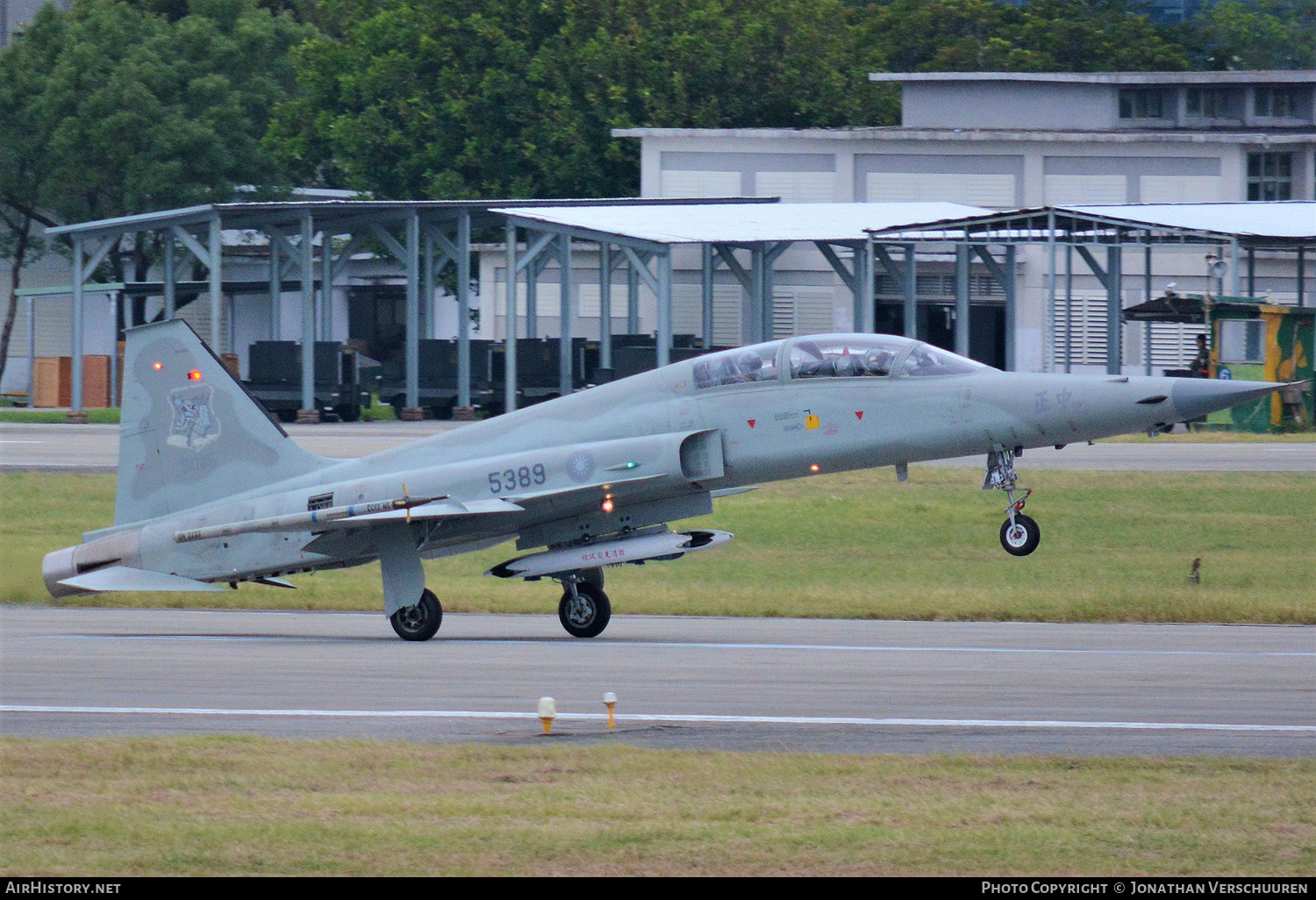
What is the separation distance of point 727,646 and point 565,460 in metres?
2.53

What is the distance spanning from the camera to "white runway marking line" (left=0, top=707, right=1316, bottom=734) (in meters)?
12.2

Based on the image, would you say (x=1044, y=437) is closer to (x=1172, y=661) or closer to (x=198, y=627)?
(x=1172, y=661)

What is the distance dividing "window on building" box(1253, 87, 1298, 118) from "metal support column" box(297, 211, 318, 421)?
48486 mm

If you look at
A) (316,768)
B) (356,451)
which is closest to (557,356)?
(356,451)

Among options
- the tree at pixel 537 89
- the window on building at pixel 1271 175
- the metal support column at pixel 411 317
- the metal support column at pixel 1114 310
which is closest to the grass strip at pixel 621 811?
the metal support column at pixel 1114 310

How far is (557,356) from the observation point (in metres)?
48.1

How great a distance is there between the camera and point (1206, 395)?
15156 millimetres

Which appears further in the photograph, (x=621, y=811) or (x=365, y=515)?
(x=365, y=515)

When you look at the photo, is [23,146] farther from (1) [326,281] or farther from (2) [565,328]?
(2) [565,328]

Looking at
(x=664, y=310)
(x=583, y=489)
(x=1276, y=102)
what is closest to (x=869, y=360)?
(x=583, y=489)

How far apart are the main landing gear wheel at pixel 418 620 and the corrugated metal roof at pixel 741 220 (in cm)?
2588

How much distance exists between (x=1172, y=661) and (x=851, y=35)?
65.5 meters

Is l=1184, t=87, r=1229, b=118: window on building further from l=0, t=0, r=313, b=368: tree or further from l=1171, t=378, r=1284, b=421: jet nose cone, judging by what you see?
l=1171, t=378, r=1284, b=421: jet nose cone

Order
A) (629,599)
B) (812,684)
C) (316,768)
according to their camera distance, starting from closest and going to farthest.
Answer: (316,768) < (812,684) < (629,599)
